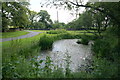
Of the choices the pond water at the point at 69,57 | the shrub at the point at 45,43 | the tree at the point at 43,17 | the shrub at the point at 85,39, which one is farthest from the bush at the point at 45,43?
the tree at the point at 43,17

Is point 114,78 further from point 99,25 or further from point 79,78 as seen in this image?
point 99,25

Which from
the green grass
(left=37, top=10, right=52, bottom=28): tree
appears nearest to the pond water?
the green grass

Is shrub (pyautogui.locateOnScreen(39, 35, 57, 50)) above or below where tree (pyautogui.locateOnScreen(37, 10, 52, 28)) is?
below

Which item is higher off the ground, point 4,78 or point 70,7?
point 70,7

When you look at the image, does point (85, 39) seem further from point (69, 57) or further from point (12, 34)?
point (12, 34)

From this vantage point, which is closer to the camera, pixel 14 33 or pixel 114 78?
pixel 114 78

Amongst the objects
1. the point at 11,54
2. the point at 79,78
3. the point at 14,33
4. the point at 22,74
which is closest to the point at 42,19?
the point at 14,33

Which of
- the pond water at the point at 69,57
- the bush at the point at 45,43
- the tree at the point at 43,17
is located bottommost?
the pond water at the point at 69,57

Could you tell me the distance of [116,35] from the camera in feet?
2.93

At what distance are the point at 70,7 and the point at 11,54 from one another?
1200mm

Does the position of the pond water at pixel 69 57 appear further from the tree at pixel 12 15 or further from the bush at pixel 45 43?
the tree at pixel 12 15

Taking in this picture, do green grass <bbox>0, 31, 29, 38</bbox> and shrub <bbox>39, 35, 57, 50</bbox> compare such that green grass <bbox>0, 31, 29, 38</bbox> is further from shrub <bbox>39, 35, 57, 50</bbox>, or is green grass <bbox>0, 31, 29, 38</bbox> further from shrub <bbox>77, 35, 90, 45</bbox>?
shrub <bbox>39, 35, 57, 50</bbox>

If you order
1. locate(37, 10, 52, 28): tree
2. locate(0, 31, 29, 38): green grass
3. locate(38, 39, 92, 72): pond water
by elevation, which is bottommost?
locate(38, 39, 92, 72): pond water

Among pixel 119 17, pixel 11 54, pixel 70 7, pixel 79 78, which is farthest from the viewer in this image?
pixel 11 54
